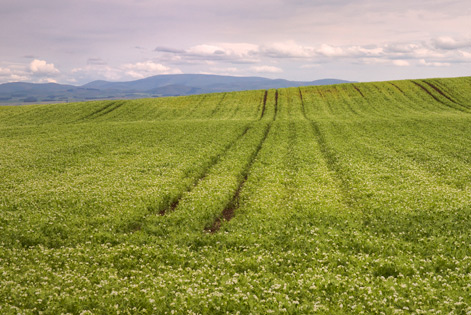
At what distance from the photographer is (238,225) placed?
1952cm

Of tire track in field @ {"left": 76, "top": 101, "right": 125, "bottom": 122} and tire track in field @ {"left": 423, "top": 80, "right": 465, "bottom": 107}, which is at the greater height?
tire track in field @ {"left": 423, "top": 80, "right": 465, "bottom": 107}

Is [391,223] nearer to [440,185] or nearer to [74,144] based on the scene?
[440,185]

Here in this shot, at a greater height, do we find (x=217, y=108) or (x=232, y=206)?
(x=217, y=108)

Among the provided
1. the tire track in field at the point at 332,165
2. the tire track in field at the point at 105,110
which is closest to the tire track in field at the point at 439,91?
the tire track in field at the point at 332,165

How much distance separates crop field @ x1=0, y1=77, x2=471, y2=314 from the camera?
38.6 ft

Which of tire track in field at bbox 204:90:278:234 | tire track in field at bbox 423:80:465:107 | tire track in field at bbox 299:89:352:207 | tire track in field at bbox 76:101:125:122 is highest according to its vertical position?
tire track in field at bbox 423:80:465:107

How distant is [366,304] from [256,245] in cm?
658

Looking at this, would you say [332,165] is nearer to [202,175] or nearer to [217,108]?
[202,175]

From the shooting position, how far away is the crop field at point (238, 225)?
11.8m

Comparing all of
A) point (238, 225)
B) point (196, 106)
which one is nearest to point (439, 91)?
point (196, 106)

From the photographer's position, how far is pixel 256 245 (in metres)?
16.5

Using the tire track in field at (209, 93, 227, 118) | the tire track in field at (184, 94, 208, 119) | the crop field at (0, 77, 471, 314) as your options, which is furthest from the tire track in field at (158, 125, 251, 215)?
the tire track in field at (184, 94, 208, 119)

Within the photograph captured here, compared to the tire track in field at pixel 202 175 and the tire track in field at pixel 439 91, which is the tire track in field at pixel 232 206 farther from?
the tire track in field at pixel 439 91

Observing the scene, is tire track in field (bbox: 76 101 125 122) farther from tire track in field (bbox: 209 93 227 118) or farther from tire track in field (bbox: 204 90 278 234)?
tire track in field (bbox: 204 90 278 234)
